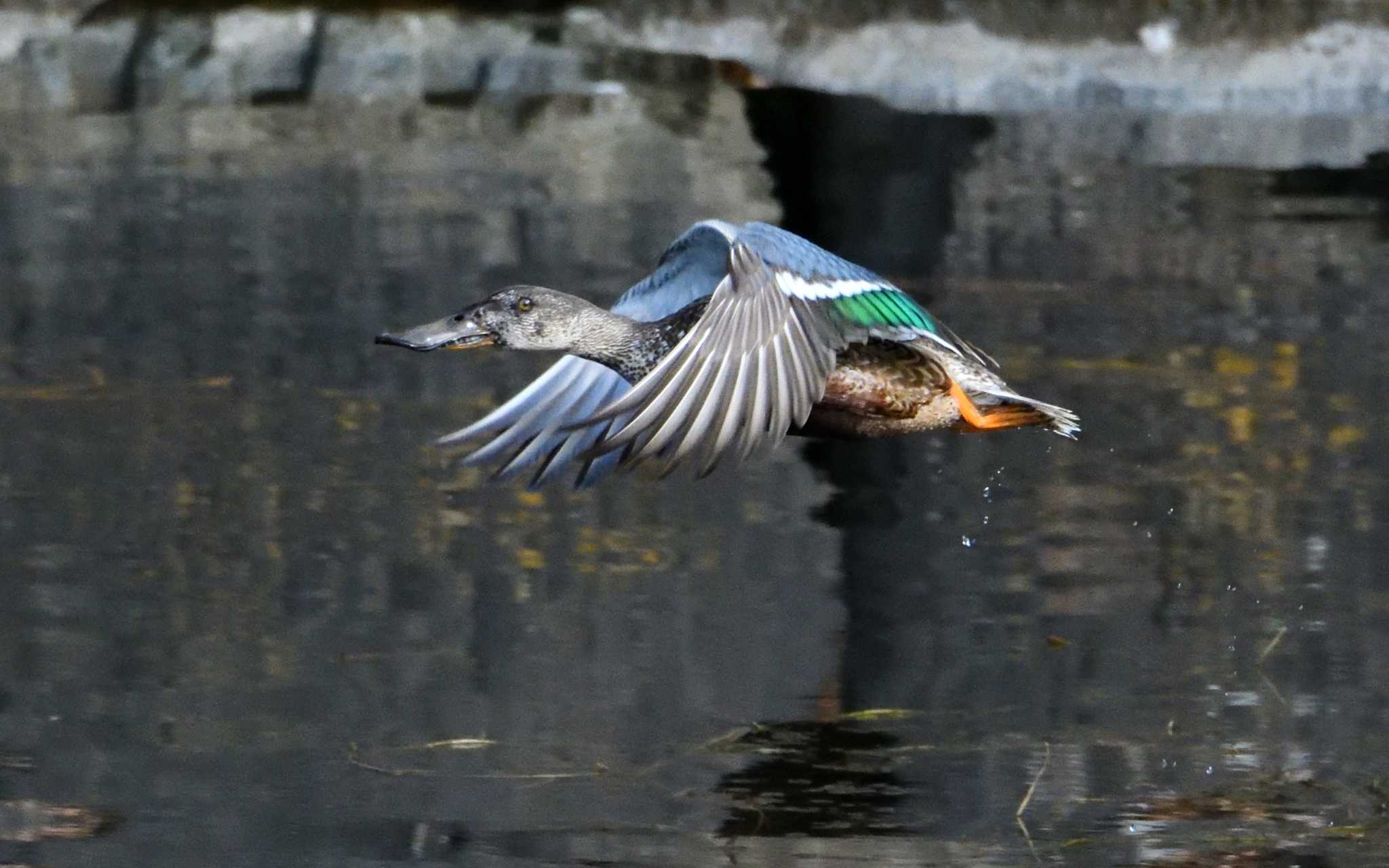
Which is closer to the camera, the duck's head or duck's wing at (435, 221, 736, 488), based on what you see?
the duck's head

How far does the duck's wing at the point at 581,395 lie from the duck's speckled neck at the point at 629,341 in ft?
0.42

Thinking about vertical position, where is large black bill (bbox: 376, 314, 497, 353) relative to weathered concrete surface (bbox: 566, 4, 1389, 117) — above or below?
below

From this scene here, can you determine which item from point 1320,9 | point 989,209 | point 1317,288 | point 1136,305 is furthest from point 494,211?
point 1320,9

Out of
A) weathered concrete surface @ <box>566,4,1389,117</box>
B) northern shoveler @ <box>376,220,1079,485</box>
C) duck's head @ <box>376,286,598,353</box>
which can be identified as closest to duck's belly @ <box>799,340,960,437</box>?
northern shoveler @ <box>376,220,1079,485</box>

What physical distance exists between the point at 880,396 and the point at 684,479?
179 centimetres

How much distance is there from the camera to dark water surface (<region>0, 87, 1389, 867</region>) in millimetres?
4184

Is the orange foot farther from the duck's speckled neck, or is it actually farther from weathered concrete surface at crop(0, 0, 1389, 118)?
weathered concrete surface at crop(0, 0, 1389, 118)

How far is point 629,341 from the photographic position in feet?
15.3

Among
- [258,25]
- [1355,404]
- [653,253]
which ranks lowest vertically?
[1355,404]

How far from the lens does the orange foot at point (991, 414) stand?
4.62m

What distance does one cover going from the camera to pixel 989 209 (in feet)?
29.7

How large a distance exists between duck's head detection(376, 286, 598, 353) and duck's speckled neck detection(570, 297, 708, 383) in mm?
30

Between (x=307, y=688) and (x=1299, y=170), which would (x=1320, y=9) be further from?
(x=307, y=688)

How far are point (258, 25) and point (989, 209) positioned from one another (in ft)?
12.4
